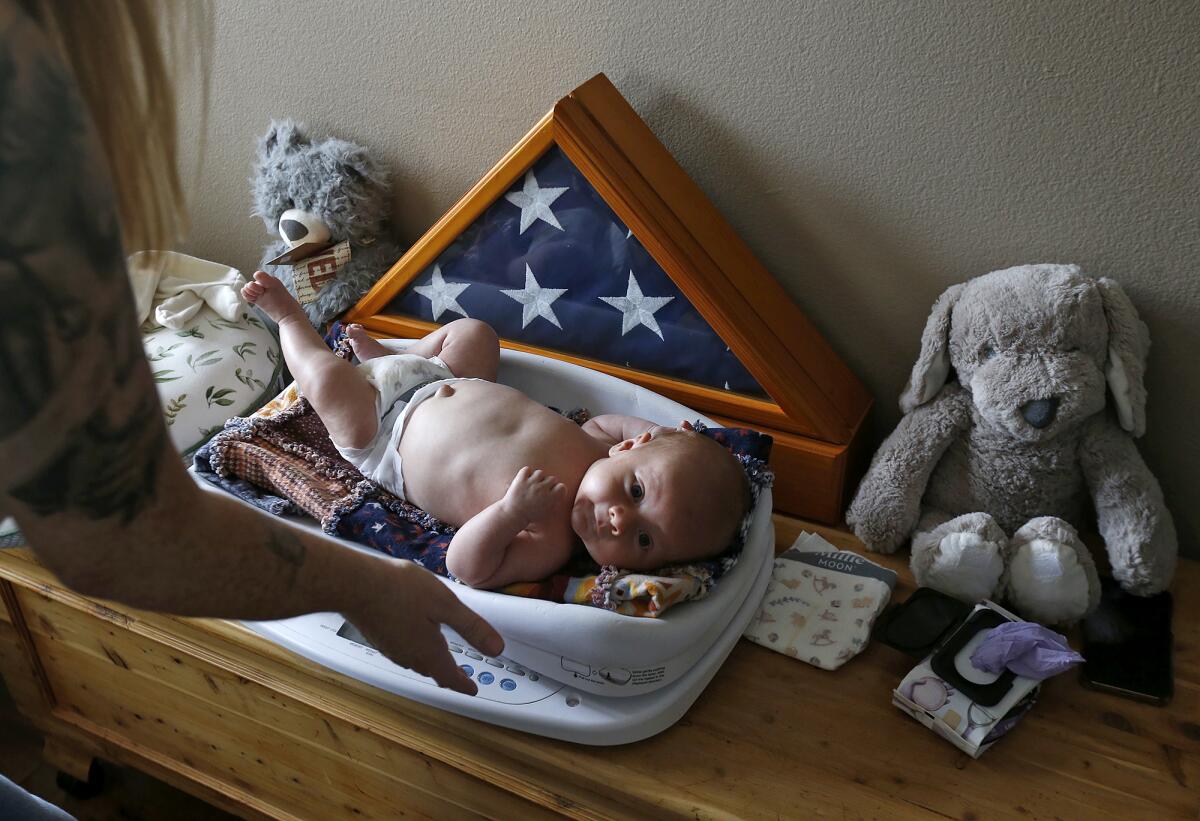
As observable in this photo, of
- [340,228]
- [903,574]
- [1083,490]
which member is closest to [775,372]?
[903,574]

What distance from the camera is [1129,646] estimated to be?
1085mm

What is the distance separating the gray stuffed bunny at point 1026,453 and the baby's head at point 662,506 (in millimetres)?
251

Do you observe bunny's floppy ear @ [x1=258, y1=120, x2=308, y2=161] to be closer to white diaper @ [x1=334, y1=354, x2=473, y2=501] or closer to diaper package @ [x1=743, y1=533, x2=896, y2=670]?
white diaper @ [x1=334, y1=354, x2=473, y2=501]

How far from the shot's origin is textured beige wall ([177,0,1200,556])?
1.08 metres

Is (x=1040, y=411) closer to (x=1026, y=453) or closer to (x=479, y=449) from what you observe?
(x=1026, y=453)

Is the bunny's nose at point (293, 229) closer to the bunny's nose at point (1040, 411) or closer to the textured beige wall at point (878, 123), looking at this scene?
the textured beige wall at point (878, 123)

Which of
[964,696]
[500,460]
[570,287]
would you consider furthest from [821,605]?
[570,287]

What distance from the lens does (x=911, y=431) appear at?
4.08 feet

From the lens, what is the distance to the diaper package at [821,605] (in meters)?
1.11

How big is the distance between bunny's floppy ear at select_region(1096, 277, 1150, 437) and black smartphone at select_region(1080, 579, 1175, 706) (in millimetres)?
230

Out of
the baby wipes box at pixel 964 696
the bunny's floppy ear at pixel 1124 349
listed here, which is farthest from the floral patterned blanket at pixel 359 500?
the bunny's floppy ear at pixel 1124 349

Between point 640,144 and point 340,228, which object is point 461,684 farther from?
point 340,228

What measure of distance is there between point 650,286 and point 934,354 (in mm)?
390

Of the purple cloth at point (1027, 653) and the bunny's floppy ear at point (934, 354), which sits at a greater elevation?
the bunny's floppy ear at point (934, 354)
